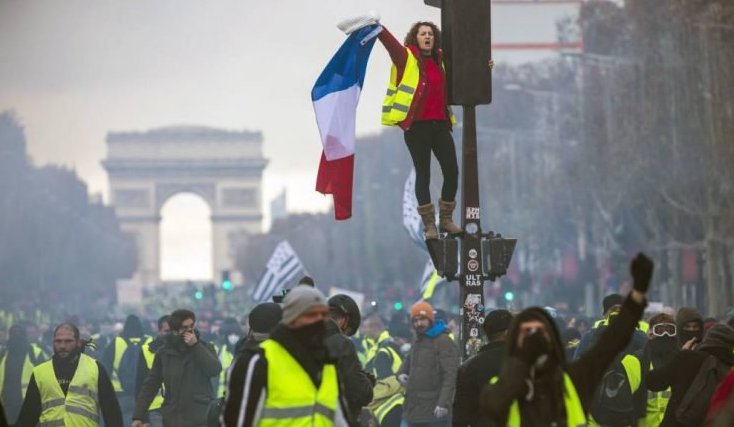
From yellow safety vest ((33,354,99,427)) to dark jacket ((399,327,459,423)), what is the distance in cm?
317

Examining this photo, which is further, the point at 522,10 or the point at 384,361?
the point at 522,10

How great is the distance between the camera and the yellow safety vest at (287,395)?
10.5 meters

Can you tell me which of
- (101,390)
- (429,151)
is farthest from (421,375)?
(429,151)

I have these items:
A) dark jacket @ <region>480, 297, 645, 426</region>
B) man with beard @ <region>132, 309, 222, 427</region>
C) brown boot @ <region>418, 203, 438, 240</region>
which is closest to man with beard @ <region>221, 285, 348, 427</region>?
dark jacket @ <region>480, 297, 645, 426</region>

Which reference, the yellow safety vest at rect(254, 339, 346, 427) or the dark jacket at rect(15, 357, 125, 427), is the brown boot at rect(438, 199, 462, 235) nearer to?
the dark jacket at rect(15, 357, 125, 427)

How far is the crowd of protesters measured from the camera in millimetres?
10039

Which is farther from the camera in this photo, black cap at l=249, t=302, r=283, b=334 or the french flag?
the french flag

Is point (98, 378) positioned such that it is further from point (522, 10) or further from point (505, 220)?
point (522, 10)

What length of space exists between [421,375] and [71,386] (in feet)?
11.8

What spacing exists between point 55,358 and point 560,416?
7470 mm

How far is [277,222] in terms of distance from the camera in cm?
18062

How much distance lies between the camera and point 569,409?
1020 centimetres

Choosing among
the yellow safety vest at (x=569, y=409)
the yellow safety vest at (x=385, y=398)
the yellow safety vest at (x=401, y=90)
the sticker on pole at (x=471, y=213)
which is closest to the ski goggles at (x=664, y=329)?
the sticker on pole at (x=471, y=213)

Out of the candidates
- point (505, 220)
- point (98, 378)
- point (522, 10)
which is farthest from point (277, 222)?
point (98, 378)
